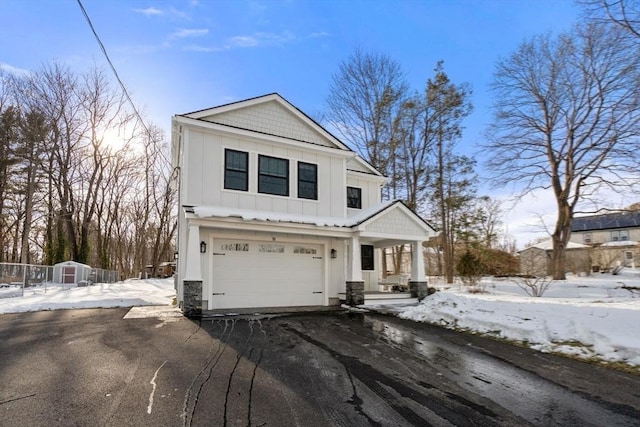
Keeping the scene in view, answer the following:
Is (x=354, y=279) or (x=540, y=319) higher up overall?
(x=354, y=279)

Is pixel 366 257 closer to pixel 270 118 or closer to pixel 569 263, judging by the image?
pixel 270 118

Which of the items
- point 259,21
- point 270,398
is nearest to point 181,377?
point 270,398

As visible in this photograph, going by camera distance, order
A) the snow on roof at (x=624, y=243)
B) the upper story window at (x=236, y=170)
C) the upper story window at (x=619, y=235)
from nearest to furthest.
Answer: the upper story window at (x=236, y=170), the snow on roof at (x=624, y=243), the upper story window at (x=619, y=235)

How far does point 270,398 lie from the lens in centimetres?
386

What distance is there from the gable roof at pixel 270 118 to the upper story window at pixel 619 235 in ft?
142

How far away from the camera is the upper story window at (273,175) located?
1145cm

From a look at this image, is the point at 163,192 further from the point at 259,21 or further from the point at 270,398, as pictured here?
the point at 270,398

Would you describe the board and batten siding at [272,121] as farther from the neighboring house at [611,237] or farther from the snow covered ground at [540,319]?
the neighboring house at [611,237]

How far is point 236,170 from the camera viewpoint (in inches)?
437

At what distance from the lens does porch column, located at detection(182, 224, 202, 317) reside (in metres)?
9.14

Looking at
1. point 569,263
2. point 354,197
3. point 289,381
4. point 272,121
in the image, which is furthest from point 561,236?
point 289,381

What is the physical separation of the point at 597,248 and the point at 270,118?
3051cm

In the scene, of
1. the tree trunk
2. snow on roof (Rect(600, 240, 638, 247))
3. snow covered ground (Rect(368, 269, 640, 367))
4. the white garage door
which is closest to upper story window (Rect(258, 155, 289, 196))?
the white garage door

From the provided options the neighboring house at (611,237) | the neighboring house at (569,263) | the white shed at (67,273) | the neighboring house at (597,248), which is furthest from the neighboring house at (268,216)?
the neighboring house at (611,237)
